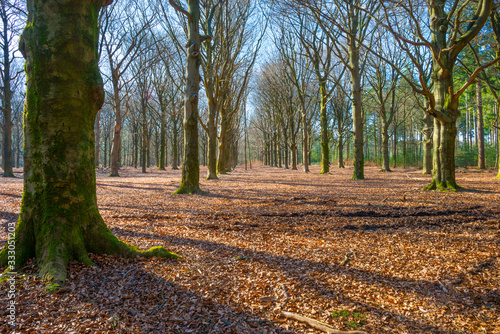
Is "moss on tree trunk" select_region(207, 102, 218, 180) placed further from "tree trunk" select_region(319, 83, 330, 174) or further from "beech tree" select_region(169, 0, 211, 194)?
"tree trunk" select_region(319, 83, 330, 174)

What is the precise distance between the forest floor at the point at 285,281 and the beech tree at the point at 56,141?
0.25m

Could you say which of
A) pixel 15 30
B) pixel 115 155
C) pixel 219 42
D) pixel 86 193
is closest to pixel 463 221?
pixel 86 193

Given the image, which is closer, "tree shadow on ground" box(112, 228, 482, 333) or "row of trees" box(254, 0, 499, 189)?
"tree shadow on ground" box(112, 228, 482, 333)

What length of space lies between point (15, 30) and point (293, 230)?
704 inches

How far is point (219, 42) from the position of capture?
14227mm

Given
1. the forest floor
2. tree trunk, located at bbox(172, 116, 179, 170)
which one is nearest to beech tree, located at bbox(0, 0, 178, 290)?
the forest floor

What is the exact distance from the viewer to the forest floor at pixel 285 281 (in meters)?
1.88

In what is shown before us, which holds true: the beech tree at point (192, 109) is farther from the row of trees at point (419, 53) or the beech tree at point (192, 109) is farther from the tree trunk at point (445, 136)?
the tree trunk at point (445, 136)

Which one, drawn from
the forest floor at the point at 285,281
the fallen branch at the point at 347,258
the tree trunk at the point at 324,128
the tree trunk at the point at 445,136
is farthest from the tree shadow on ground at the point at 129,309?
the tree trunk at the point at 324,128

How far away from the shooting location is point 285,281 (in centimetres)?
250

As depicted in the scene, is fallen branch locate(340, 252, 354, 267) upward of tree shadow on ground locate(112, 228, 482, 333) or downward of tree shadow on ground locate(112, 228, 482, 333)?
upward

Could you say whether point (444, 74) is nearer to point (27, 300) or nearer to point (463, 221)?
point (463, 221)

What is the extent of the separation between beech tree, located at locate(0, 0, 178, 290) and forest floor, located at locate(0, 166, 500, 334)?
250mm

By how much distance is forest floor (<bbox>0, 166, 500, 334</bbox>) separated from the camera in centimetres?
188
